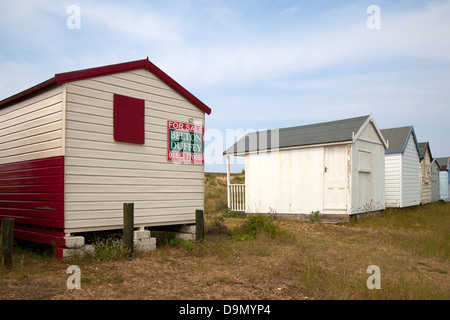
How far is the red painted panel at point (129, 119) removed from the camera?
7.66 meters

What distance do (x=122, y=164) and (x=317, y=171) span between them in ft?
28.4

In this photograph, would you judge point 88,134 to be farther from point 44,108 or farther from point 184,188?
point 184,188

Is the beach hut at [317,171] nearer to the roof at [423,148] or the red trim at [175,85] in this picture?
the red trim at [175,85]

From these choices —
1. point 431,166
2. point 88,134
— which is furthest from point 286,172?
point 431,166

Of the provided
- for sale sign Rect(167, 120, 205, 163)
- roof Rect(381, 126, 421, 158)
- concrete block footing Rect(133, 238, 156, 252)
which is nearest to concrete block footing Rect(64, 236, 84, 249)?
concrete block footing Rect(133, 238, 156, 252)

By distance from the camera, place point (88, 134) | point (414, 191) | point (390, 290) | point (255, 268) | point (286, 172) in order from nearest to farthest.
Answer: point (390, 290) → point (255, 268) → point (88, 134) → point (286, 172) → point (414, 191)

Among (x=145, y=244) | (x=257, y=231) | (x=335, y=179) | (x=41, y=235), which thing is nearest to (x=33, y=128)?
(x=41, y=235)

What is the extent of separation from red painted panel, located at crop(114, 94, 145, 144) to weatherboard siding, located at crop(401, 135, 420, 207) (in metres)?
15.3

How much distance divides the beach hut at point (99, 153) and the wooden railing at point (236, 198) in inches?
301

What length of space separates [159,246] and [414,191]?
17172 mm

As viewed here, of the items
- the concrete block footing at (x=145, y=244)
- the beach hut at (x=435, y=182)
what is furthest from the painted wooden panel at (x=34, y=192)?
the beach hut at (x=435, y=182)

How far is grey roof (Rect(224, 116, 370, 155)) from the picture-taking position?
14.0 meters

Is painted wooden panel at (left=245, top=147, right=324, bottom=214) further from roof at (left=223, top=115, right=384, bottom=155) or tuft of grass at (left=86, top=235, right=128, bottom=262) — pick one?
tuft of grass at (left=86, top=235, right=128, bottom=262)

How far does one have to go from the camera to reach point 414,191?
A: 67.2ft
